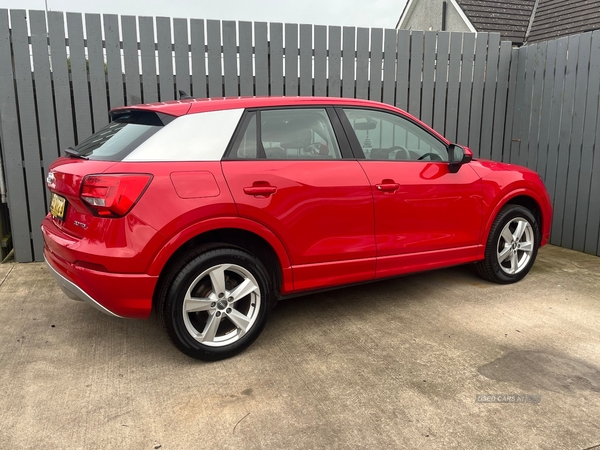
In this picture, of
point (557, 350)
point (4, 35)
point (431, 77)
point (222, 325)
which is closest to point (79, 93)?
point (4, 35)

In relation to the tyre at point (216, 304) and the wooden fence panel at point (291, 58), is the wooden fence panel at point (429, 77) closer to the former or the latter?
the wooden fence panel at point (291, 58)

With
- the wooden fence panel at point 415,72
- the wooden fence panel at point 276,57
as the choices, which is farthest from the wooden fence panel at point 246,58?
the wooden fence panel at point 415,72

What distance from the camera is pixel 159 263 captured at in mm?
2865

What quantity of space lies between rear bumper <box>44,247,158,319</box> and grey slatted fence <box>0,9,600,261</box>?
289cm

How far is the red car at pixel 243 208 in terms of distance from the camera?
2.83 metres

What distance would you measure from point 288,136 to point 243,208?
70 cm

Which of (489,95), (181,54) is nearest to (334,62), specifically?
(181,54)

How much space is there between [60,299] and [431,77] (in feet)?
16.4

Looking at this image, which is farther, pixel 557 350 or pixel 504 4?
pixel 504 4

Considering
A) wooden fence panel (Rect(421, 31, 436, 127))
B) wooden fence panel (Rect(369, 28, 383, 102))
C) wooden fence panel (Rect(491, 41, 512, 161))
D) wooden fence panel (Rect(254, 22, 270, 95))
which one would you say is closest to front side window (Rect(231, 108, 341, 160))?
wooden fence panel (Rect(254, 22, 270, 95))

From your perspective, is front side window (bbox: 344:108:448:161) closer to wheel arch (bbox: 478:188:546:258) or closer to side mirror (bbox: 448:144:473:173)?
side mirror (bbox: 448:144:473:173)

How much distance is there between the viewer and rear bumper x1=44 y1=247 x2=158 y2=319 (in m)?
2.81

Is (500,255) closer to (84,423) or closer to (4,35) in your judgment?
(84,423)

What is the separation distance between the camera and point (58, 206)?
3.14 metres
